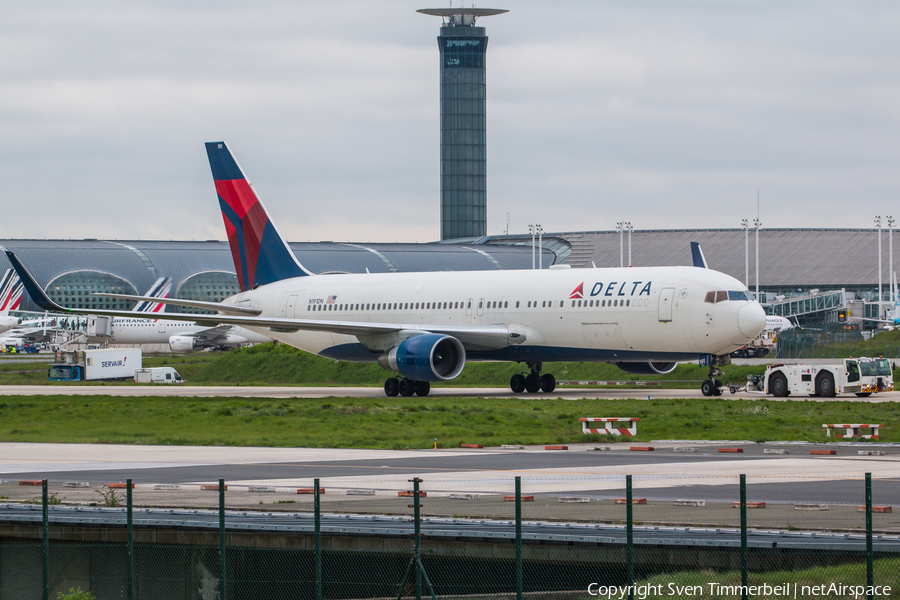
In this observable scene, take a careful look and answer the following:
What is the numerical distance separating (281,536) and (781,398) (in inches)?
1134

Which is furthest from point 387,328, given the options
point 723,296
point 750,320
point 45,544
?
point 45,544

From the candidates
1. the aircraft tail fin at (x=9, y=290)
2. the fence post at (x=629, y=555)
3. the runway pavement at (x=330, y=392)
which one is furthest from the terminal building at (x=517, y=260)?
the fence post at (x=629, y=555)

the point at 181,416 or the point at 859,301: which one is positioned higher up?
the point at 859,301

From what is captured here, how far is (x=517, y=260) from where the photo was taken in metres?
128

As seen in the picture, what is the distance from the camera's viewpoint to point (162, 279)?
359 ft

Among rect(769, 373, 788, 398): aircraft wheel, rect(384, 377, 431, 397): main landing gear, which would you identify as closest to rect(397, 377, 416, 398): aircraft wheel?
rect(384, 377, 431, 397): main landing gear

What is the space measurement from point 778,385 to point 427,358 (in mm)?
12195

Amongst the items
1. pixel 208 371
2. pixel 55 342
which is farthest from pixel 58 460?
pixel 55 342

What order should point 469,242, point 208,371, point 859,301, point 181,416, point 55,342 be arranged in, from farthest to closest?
point 469,242
point 859,301
point 55,342
point 208,371
point 181,416

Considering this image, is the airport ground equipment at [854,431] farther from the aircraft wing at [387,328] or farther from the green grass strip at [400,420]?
the aircraft wing at [387,328]

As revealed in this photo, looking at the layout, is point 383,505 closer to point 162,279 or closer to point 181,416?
point 181,416

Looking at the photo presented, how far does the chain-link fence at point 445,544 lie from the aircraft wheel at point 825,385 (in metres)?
24.3

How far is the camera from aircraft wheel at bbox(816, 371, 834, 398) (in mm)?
40156

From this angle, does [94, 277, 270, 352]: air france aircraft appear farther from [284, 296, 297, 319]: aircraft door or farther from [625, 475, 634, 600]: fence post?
[625, 475, 634, 600]: fence post
